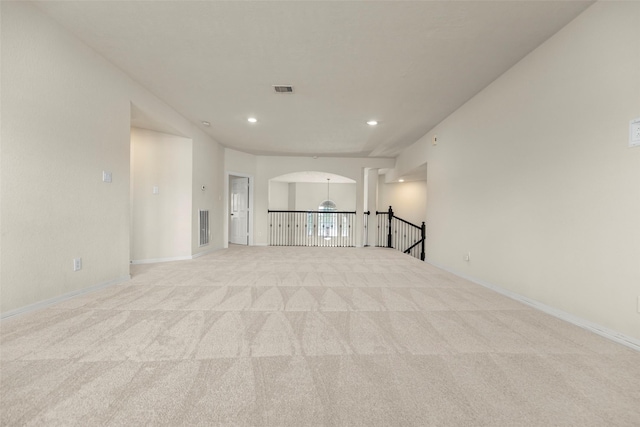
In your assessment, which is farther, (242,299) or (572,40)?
(242,299)

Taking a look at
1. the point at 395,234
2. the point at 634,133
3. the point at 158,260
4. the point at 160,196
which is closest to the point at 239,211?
the point at 160,196

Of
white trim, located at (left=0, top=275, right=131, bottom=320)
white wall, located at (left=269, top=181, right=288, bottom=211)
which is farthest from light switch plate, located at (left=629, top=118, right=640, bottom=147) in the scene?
white wall, located at (left=269, top=181, right=288, bottom=211)

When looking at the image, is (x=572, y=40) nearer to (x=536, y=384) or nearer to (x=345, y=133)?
(x=536, y=384)

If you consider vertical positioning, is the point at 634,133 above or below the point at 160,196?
above

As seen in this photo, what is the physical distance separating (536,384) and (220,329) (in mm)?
2142

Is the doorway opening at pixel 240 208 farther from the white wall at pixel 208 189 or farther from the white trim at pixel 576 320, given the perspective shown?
the white trim at pixel 576 320

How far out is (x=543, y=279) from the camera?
9.18ft

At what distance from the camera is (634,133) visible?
6.62 feet

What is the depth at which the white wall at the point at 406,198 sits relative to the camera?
32.4ft

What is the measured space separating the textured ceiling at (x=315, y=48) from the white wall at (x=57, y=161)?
0.31 metres

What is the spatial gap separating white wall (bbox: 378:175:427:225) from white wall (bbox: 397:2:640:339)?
5.97 meters

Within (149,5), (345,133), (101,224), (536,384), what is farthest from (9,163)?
(345,133)

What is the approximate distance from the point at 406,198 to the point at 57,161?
378 inches

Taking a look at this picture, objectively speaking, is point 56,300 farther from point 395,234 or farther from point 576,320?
point 395,234
